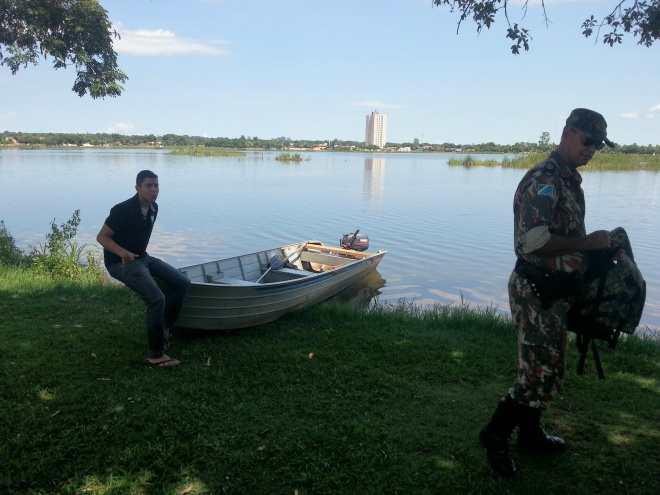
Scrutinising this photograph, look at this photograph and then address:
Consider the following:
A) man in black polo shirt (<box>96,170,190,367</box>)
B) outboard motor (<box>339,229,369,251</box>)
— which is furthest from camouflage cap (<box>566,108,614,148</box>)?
outboard motor (<box>339,229,369,251</box>)

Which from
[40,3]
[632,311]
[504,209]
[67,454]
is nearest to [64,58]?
[40,3]

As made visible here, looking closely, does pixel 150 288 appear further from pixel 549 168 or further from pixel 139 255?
pixel 549 168

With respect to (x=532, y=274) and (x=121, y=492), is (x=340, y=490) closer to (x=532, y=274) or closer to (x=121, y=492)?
(x=121, y=492)

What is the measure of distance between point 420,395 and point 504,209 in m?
21.9

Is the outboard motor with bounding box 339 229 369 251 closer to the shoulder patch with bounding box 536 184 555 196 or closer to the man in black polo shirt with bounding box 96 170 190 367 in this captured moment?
the man in black polo shirt with bounding box 96 170 190 367

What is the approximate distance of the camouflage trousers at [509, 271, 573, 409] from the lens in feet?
10.1

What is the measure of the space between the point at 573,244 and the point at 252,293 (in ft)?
13.6

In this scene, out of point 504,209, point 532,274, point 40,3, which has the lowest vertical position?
point 504,209

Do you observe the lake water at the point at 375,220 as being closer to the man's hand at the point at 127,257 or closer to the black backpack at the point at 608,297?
the man's hand at the point at 127,257

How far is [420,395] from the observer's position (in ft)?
14.9

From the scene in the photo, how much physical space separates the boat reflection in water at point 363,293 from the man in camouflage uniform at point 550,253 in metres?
6.64

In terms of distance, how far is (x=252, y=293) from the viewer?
20.9 ft

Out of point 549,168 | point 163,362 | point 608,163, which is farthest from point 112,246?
point 608,163

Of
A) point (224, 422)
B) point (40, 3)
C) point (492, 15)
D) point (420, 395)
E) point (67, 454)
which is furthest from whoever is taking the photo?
point (40, 3)
